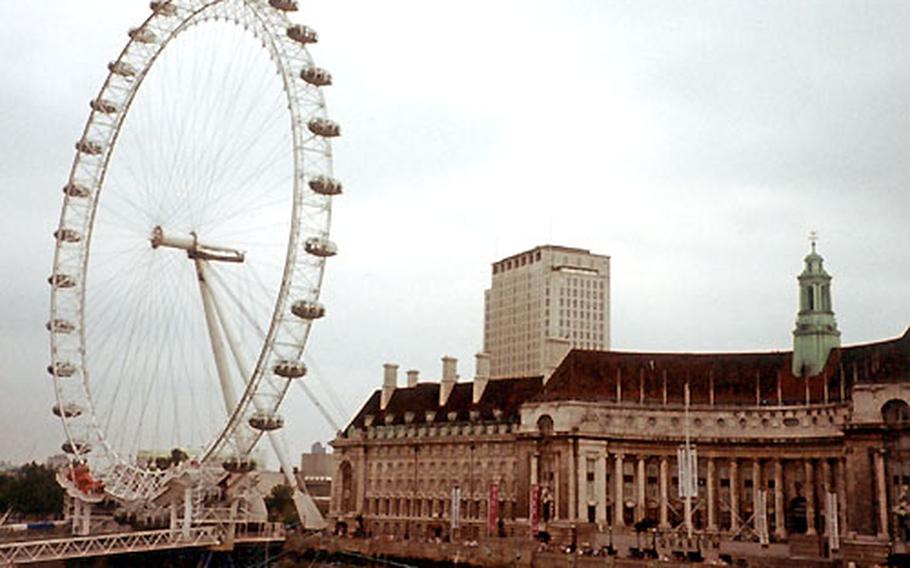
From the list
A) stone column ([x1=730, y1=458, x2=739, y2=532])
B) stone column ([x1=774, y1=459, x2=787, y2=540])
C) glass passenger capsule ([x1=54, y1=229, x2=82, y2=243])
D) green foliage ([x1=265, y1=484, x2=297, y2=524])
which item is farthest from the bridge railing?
green foliage ([x1=265, y1=484, x2=297, y2=524])

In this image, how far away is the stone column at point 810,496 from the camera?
250ft

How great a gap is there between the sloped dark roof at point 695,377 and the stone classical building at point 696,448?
4.6 inches

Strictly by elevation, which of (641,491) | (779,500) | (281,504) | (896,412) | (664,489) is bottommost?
(281,504)

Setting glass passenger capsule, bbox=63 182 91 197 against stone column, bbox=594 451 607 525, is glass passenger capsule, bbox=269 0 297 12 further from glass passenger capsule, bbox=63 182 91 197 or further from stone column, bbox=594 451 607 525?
stone column, bbox=594 451 607 525

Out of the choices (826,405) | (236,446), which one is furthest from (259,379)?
(826,405)

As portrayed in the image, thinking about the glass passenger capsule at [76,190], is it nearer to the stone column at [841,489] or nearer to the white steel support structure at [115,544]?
the white steel support structure at [115,544]

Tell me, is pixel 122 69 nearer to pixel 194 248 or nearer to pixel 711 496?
pixel 194 248

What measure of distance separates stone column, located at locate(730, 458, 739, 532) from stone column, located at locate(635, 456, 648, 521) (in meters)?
6.21

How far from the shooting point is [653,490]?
81688 mm

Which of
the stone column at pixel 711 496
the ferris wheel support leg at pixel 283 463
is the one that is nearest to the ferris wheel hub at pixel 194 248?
the ferris wheel support leg at pixel 283 463

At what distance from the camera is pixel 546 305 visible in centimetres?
16850

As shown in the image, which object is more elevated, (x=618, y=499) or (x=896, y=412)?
(x=896, y=412)

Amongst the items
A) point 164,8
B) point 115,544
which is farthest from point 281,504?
point 164,8

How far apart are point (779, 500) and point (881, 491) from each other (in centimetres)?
1141
